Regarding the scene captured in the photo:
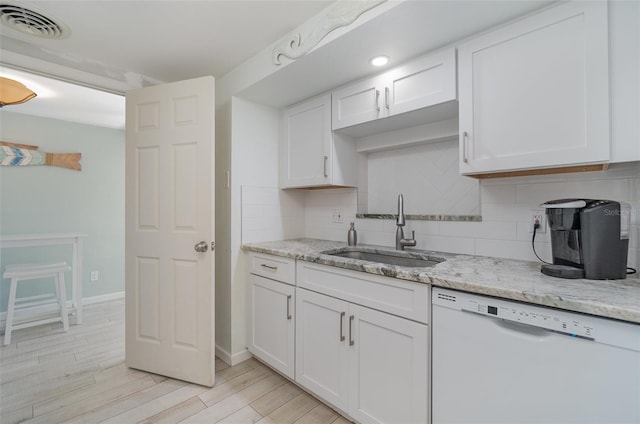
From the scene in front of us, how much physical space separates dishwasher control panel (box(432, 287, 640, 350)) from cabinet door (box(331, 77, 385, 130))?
3.80ft

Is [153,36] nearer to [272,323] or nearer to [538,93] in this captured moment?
[272,323]

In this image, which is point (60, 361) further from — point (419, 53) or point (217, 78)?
point (419, 53)

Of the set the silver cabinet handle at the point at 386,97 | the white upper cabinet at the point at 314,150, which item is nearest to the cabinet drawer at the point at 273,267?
the white upper cabinet at the point at 314,150

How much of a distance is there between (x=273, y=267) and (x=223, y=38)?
1.54 m

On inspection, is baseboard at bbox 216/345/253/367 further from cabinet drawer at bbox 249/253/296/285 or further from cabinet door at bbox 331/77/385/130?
cabinet door at bbox 331/77/385/130

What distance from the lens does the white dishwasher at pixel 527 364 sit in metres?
0.82

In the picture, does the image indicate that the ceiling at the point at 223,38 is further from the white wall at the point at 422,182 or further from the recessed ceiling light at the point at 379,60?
the white wall at the point at 422,182

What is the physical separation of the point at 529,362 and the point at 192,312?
1.87 m

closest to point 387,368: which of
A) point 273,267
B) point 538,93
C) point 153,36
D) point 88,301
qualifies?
point 273,267

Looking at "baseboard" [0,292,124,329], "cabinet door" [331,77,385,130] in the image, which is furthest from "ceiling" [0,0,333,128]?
"baseboard" [0,292,124,329]

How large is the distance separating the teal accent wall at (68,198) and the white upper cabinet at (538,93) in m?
4.16

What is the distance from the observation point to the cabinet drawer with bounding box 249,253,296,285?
1809mm

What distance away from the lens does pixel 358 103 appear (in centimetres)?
185

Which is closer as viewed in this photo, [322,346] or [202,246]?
[322,346]
